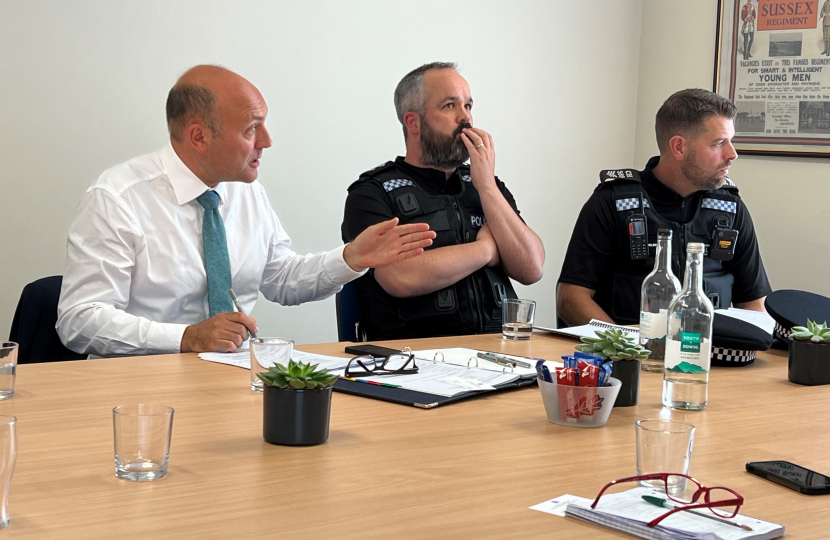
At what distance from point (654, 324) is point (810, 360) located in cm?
35

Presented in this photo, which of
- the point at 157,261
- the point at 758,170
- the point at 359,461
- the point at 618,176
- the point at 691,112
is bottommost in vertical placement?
the point at 359,461

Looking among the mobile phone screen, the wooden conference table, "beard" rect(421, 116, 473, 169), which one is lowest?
the wooden conference table

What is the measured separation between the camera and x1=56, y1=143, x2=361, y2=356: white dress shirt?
2.35m

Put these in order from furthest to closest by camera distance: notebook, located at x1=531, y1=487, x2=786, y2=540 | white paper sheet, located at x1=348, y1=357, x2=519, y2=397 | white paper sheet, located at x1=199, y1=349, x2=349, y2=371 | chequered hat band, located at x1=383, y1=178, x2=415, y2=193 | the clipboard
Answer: chequered hat band, located at x1=383, y1=178, x2=415, y2=193, white paper sheet, located at x1=199, y1=349, x2=349, y2=371, white paper sheet, located at x1=348, y1=357, x2=519, y2=397, the clipboard, notebook, located at x1=531, y1=487, x2=786, y2=540

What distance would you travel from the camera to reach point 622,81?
15.8 feet

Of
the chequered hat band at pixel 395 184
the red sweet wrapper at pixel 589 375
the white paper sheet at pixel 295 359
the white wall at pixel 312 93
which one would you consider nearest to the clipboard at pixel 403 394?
the white paper sheet at pixel 295 359

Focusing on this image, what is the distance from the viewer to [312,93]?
3820 mm

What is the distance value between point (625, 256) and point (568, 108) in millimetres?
1542

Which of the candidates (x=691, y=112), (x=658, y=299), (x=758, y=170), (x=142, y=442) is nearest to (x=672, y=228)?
(x=691, y=112)

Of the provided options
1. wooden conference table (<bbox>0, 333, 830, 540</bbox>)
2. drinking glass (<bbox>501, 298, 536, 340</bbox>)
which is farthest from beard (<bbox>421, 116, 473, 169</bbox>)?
wooden conference table (<bbox>0, 333, 830, 540</bbox>)

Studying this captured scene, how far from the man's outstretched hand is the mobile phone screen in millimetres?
1289

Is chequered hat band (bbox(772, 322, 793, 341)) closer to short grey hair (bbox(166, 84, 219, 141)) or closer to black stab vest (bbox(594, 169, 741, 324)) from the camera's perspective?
black stab vest (bbox(594, 169, 741, 324))

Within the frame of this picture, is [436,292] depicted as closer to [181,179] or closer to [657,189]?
[181,179]

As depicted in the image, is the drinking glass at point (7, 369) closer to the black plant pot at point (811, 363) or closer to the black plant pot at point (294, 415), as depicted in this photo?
the black plant pot at point (294, 415)
